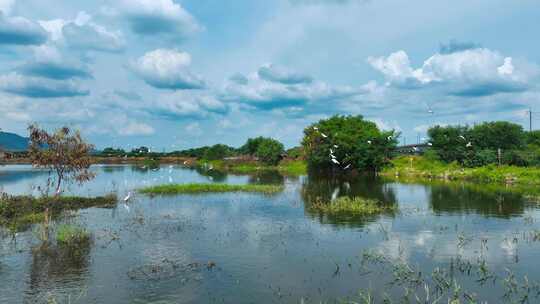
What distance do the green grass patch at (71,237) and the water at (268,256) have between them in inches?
22.9

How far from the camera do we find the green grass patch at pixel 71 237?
76.9 ft

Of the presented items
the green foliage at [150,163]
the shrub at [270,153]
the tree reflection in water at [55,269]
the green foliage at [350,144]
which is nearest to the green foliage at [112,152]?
the green foliage at [150,163]

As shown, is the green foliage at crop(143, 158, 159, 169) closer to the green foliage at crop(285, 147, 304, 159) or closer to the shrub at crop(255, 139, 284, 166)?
A: the shrub at crop(255, 139, 284, 166)

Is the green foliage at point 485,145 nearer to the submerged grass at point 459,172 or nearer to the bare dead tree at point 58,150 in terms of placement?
the submerged grass at point 459,172

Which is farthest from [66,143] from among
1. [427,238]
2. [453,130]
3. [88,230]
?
[453,130]

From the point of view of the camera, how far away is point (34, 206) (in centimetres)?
3338

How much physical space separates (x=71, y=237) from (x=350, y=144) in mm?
68253

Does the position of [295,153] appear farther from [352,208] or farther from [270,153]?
[352,208]

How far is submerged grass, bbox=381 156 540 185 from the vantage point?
207 ft

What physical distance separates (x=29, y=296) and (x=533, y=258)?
68.3ft

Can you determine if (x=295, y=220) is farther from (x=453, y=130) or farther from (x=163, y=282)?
(x=453, y=130)

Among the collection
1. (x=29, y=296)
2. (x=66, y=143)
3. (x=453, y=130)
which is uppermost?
(x=453, y=130)

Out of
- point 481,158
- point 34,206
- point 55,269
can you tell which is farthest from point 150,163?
point 55,269

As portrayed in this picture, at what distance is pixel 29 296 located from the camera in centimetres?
1588
